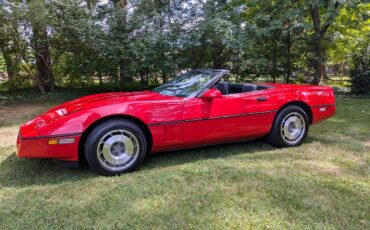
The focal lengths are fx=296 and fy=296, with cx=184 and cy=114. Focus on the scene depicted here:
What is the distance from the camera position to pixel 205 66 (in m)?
9.64

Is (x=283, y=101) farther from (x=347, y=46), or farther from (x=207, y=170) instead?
(x=347, y=46)

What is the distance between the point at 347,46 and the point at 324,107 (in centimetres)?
1163

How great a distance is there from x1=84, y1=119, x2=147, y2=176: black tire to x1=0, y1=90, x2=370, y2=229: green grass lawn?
13 cm

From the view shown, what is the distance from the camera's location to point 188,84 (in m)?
3.84

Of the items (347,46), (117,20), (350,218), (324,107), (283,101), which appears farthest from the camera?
(347,46)

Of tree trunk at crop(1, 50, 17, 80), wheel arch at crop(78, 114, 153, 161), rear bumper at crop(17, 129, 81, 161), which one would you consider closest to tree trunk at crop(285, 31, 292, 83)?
wheel arch at crop(78, 114, 153, 161)

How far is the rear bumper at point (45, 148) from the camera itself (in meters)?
2.86

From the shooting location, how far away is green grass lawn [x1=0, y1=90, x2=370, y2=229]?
7.38ft

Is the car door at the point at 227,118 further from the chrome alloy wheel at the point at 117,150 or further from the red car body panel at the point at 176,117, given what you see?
the chrome alloy wheel at the point at 117,150

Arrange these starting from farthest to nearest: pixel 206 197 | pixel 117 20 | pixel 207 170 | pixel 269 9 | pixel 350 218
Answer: pixel 269 9
pixel 117 20
pixel 207 170
pixel 206 197
pixel 350 218

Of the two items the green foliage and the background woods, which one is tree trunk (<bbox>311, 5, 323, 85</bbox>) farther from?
the green foliage

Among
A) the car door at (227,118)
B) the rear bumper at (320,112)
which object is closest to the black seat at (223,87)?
the car door at (227,118)

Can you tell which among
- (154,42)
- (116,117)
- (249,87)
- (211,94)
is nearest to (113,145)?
(116,117)

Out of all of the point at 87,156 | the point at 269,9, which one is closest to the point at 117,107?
the point at 87,156
